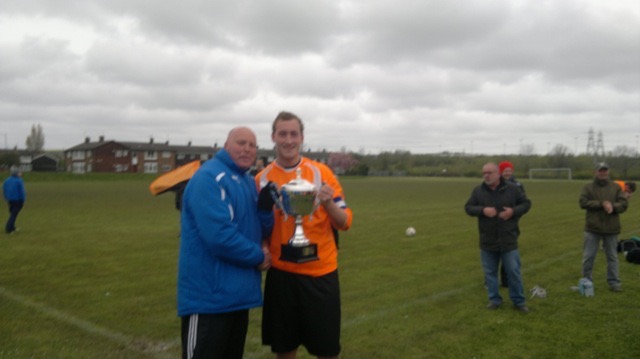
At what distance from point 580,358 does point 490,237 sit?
192cm

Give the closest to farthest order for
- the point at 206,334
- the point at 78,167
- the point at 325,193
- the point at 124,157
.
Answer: the point at 206,334
the point at 325,193
the point at 124,157
the point at 78,167

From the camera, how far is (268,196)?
3086 millimetres

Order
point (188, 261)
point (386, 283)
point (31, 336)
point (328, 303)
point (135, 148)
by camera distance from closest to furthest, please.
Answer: point (188, 261) < point (328, 303) < point (31, 336) < point (386, 283) < point (135, 148)

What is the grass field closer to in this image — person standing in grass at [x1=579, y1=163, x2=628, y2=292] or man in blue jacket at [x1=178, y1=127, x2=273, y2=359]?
person standing in grass at [x1=579, y1=163, x2=628, y2=292]

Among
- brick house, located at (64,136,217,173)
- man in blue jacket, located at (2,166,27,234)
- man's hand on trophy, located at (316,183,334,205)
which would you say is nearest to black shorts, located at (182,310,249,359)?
man's hand on trophy, located at (316,183,334,205)

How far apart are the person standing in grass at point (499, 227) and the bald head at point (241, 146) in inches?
161

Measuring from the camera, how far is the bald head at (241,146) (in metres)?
3.12

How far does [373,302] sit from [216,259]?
4.22 meters

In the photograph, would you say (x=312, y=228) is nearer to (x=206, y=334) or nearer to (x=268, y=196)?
(x=268, y=196)

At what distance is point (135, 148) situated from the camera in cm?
9225

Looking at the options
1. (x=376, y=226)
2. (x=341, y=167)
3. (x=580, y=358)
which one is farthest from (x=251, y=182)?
(x=341, y=167)

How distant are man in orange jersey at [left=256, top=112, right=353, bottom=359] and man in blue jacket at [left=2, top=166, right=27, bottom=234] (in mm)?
13015

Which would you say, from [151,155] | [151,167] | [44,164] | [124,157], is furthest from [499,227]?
[44,164]

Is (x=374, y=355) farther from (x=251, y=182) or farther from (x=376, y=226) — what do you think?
(x=376, y=226)
